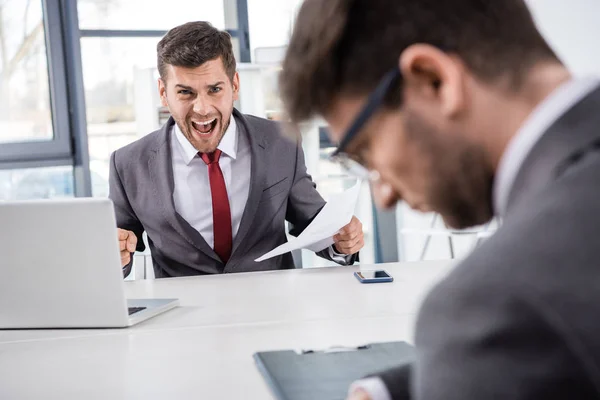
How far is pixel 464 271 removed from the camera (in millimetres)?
560

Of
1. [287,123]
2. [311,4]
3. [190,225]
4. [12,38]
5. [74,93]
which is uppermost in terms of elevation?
[12,38]

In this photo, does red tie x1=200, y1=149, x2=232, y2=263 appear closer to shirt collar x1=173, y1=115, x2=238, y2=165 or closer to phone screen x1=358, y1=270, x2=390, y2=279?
shirt collar x1=173, y1=115, x2=238, y2=165

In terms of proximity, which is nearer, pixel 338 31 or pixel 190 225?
pixel 338 31

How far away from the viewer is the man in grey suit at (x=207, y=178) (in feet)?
7.77

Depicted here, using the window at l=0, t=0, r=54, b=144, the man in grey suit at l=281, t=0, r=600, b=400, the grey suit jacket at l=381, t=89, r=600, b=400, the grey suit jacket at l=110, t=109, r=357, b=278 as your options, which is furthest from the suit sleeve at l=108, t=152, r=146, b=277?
the window at l=0, t=0, r=54, b=144

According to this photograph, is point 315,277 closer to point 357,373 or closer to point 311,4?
point 357,373

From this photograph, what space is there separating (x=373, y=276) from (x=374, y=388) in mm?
1104

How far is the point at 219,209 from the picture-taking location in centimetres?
242

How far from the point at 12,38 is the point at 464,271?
4368mm

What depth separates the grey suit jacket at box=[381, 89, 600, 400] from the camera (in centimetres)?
51

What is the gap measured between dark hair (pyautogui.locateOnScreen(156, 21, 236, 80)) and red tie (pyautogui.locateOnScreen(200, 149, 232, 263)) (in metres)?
0.33

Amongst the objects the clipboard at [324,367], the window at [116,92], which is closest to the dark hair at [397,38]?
the clipboard at [324,367]

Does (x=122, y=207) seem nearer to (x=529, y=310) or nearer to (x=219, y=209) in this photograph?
(x=219, y=209)

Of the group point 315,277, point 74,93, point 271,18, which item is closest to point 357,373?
point 315,277
